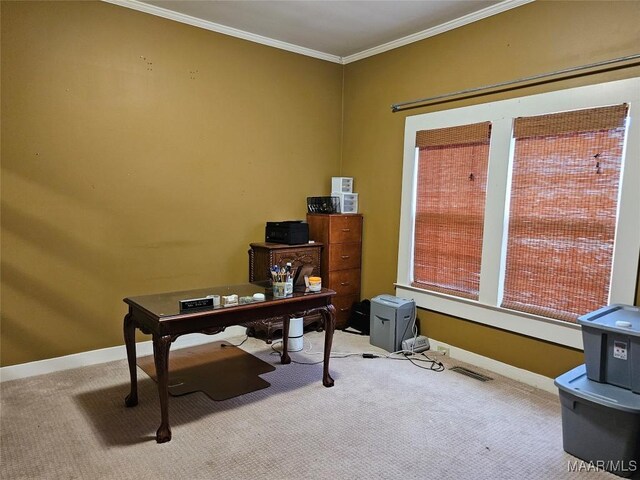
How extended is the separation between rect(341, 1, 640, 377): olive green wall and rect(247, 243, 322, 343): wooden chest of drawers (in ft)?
2.13

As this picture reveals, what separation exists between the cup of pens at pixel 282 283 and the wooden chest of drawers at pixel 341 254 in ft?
4.53

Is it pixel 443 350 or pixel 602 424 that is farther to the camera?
Answer: pixel 443 350

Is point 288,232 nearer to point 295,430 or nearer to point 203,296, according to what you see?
point 203,296

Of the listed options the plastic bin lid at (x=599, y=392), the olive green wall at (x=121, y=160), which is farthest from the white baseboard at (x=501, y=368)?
the olive green wall at (x=121, y=160)

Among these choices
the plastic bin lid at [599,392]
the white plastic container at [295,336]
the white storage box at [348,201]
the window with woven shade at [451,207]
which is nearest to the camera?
the plastic bin lid at [599,392]

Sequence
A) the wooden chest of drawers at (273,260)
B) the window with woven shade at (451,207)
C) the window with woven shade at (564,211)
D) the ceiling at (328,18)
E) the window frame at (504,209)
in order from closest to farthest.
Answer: the window frame at (504,209)
the window with woven shade at (564,211)
the ceiling at (328,18)
the window with woven shade at (451,207)
the wooden chest of drawers at (273,260)

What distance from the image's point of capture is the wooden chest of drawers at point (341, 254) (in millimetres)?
4141

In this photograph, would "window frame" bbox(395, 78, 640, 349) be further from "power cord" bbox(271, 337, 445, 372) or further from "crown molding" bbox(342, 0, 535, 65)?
"crown molding" bbox(342, 0, 535, 65)

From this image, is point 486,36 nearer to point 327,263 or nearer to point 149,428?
point 327,263

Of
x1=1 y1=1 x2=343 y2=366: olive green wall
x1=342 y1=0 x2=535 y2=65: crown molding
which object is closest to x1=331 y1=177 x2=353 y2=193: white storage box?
x1=1 y1=1 x2=343 y2=366: olive green wall

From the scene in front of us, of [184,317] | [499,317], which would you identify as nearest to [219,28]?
[184,317]

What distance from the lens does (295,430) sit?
7.85 feet

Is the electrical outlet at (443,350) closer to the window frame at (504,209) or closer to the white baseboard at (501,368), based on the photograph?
the white baseboard at (501,368)

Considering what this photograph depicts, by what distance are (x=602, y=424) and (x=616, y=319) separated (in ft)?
1.85
